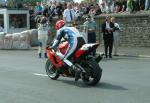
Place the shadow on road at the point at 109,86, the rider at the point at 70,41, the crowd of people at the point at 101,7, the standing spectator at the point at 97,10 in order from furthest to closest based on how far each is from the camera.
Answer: the standing spectator at the point at 97,10 < the crowd of people at the point at 101,7 < the rider at the point at 70,41 < the shadow on road at the point at 109,86

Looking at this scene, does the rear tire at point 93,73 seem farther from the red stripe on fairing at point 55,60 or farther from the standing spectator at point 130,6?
the standing spectator at point 130,6

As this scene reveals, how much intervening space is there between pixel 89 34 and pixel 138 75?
7215mm

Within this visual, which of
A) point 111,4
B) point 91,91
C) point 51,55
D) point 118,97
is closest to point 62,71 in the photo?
point 51,55

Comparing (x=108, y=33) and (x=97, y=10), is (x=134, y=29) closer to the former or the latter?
(x=97, y=10)

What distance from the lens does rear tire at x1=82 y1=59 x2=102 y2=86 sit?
12.4m

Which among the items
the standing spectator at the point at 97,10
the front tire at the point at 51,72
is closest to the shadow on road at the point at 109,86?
the front tire at the point at 51,72

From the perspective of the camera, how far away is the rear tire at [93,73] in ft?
40.8

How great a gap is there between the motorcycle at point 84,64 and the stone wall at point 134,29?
40.9ft

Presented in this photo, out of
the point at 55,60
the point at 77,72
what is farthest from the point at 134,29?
the point at 77,72

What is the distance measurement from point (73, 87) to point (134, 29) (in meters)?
14.0

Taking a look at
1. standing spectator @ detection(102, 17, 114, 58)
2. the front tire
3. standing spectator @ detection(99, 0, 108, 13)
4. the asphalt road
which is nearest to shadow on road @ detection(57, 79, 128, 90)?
the asphalt road

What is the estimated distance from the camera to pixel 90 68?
12.6 m

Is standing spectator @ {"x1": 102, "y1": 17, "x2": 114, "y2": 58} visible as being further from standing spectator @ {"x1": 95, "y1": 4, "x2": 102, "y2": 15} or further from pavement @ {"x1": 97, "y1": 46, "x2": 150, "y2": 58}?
standing spectator @ {"x1": 95, "y1": 4, "x2": 102, "y2": 15}

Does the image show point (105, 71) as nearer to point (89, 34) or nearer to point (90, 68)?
point (90, 68)
